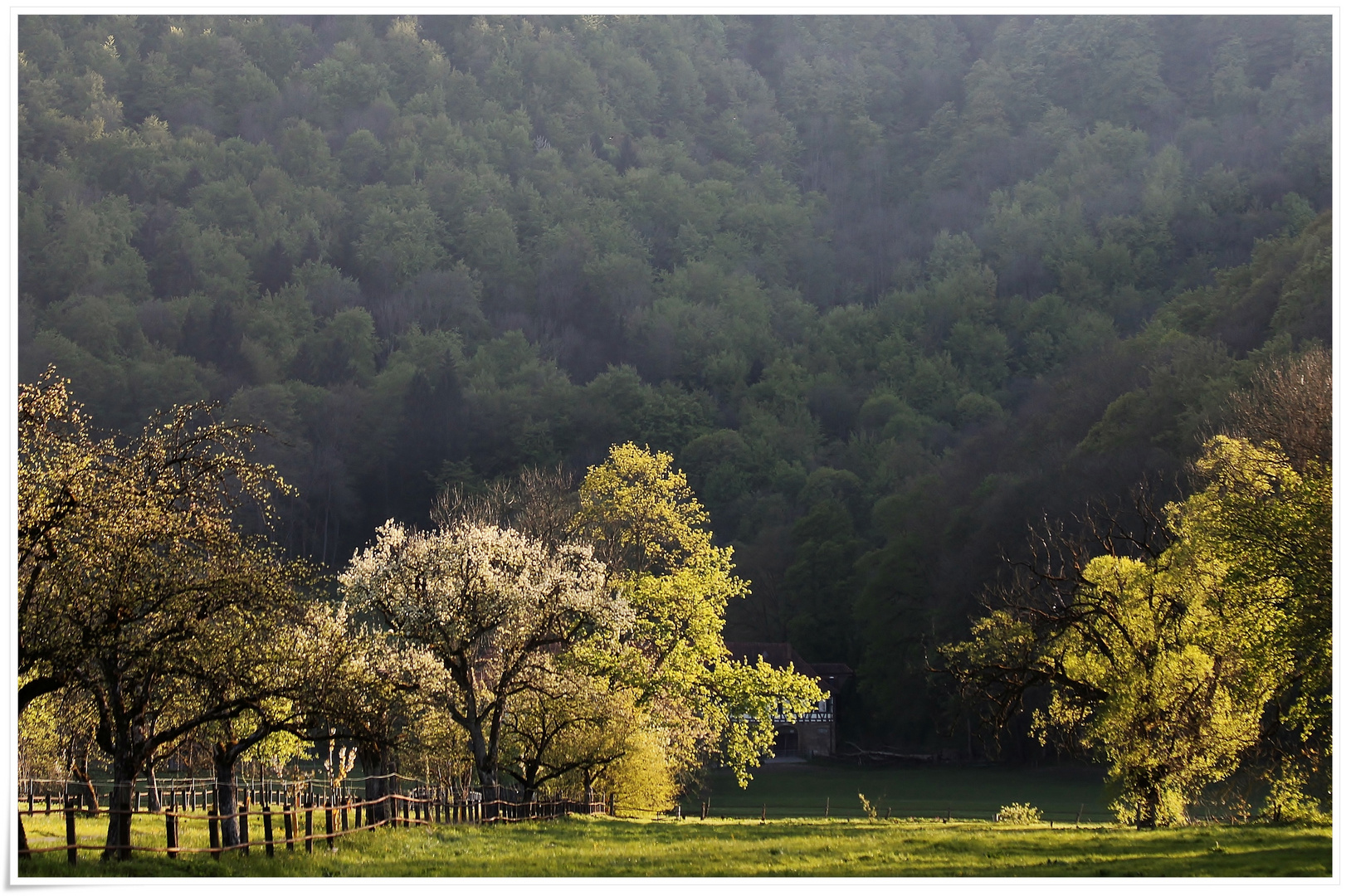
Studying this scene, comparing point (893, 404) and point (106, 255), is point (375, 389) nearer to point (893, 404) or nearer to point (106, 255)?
point (106, 255)

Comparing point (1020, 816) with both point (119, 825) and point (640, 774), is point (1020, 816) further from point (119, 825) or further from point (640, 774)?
point (119, 825)

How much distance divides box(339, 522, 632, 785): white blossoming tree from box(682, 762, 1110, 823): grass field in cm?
1736

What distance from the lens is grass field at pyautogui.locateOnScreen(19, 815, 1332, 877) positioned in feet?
52.2

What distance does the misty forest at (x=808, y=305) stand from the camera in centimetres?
3241

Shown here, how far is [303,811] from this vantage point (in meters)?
19.1

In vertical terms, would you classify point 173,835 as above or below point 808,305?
below

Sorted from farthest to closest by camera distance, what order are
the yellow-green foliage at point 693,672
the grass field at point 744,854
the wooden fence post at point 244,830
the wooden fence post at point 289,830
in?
the yellow-green foliage at point 693,672 → the wooden fence post at point 289,830 → the wooden fence post at point 244,830 → the grass field at point 744,854

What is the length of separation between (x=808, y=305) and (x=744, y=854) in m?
113

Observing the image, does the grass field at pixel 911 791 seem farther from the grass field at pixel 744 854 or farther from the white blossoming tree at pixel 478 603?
the grass field at pixel 744 854

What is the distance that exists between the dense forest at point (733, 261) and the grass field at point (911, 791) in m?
5.44

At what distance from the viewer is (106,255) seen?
4601 inches

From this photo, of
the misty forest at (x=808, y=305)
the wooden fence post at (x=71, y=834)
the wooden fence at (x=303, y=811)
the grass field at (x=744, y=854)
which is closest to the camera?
the wooden fence post at (x=71, y=834)

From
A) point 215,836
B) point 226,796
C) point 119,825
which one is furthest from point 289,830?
point 226,796

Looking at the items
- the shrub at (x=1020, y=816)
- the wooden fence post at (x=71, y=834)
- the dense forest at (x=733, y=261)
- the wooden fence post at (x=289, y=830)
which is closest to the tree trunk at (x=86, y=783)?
the wooden fence post at (x=289, y=830)
